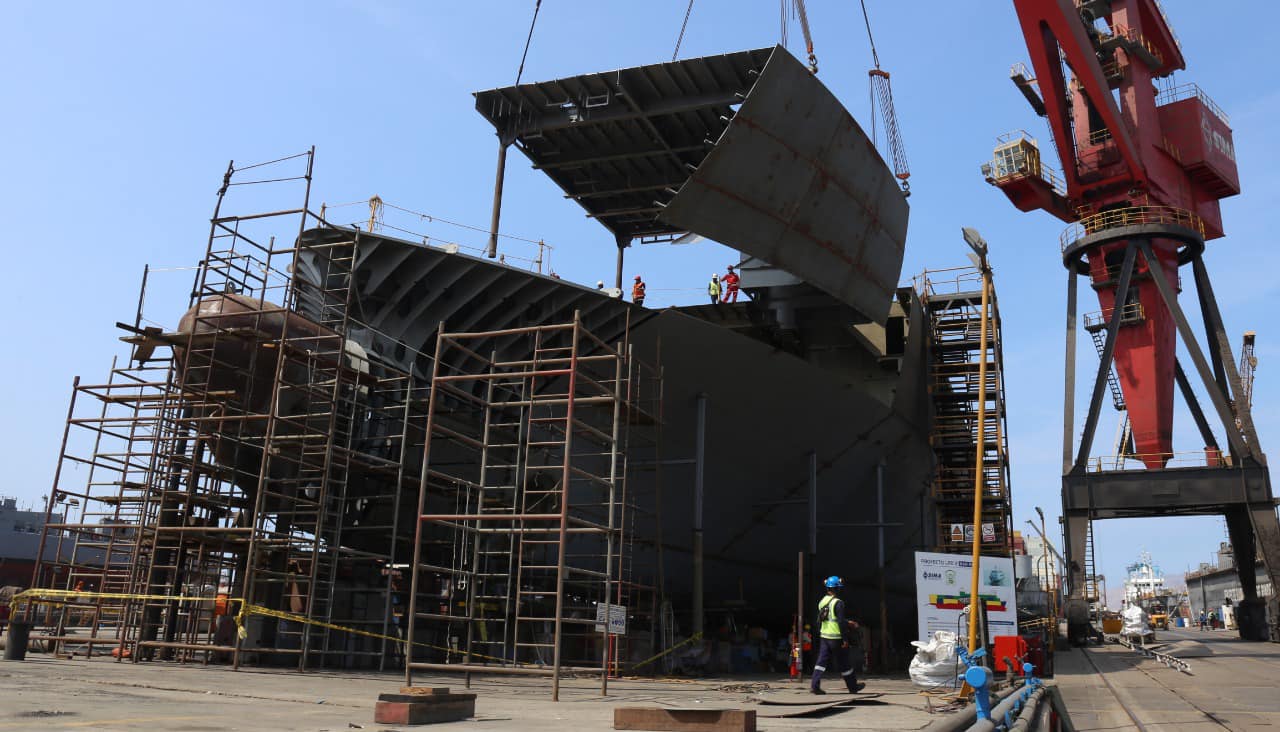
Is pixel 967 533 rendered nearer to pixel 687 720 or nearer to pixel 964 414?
pixel 964 414

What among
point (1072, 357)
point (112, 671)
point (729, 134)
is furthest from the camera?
point (1072, 357)

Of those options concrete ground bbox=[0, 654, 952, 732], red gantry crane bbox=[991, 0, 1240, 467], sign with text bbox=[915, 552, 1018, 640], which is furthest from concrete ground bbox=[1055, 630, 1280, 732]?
red gantry crane bbox=[991, 0, 1240, 467]

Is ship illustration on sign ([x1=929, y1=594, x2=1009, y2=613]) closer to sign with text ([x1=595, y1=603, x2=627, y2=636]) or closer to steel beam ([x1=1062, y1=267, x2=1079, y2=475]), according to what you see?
sign with text ([x1=595, y1=603, x2=627, y2=636])

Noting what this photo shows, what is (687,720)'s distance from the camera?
615cm

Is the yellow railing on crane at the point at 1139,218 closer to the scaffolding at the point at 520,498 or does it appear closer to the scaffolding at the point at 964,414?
the scaffolding at the point at 964,414

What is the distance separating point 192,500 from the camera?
15555mm

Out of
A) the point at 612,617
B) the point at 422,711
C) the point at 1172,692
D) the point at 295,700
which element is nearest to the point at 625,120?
the point at 612,617

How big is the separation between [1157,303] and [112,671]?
2910cm

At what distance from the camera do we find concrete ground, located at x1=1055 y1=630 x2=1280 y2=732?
31.2 feet

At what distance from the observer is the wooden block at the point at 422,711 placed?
639 cm

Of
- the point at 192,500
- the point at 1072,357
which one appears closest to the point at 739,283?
the point at 192,500

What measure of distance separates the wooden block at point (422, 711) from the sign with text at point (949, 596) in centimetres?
760

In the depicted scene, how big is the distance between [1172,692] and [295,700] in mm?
11615

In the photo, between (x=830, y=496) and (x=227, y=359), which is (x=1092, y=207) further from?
(x=227, y=359)
